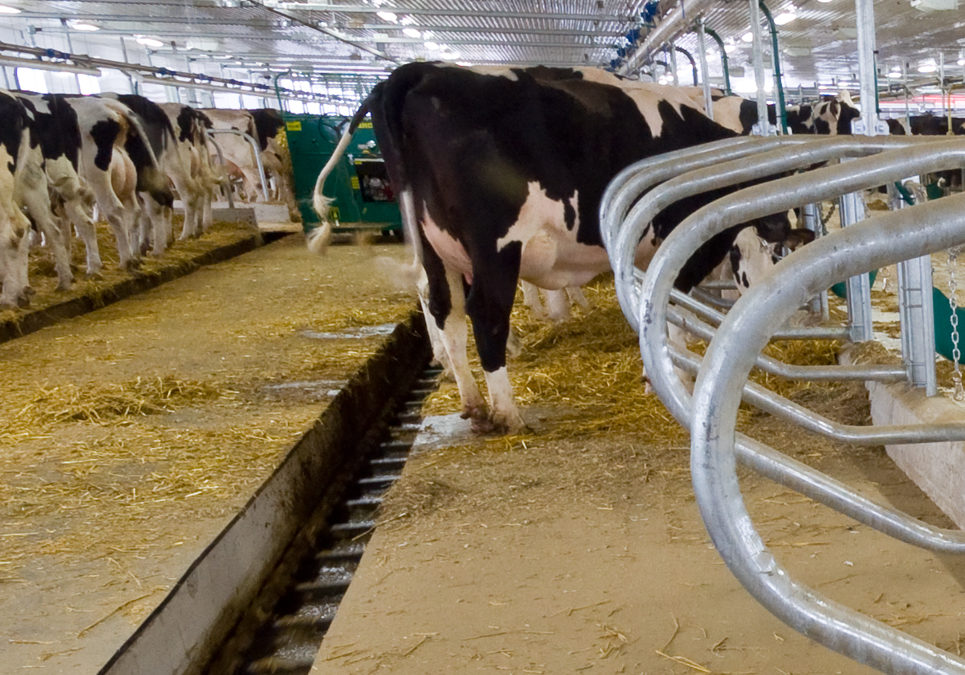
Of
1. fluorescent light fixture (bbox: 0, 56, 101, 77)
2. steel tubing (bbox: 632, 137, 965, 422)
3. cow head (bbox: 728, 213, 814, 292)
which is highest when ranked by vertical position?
fluorescent light fixture (bbox: 0, 56, 101, 77)

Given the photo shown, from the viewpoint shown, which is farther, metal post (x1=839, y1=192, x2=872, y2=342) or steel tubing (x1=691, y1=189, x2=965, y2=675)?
metal post (x1=839, y1=192, x2=872, y2=342)

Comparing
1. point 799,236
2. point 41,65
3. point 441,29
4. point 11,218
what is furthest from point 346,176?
point 799,236

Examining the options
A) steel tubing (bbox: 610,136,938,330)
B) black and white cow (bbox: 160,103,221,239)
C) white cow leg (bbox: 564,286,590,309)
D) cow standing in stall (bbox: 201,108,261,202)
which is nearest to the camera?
steel tubing (bbox: 610,136,938,330)

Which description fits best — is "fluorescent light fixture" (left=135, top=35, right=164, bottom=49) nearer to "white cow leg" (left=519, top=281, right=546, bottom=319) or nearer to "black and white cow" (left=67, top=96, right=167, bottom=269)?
"black and white cow" (left=67, top=96, right=167, bottom=269)

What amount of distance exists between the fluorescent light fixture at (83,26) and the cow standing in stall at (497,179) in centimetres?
1112

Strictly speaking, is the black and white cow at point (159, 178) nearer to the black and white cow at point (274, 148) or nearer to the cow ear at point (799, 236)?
the black and white cow at point (274, 148)

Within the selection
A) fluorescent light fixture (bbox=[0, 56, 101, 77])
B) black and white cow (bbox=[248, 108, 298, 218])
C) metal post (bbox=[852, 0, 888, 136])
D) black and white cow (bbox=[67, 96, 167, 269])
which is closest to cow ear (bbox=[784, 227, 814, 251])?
metal post (bbox=[852, 0, 888, 136])

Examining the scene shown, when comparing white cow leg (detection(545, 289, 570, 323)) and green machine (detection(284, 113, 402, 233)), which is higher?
green machine (detection(284, 113, 402, 233))

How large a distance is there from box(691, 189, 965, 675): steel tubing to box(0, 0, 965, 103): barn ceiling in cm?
667

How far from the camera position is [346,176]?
38.4 ft

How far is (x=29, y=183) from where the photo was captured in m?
7.72

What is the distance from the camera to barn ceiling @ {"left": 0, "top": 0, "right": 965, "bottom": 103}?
9.36 metres

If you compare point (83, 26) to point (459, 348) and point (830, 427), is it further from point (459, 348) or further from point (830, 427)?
point (830, 427)

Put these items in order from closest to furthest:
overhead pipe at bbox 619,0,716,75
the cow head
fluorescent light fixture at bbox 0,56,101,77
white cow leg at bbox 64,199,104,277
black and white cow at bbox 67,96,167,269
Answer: the cow head → overhead pipe at bbox 619,0,716,75 → white cow leg at bbox 64,199,104,277 → fluorescent light fixture at bbox 0,56,101,77 → black and white cow at bbox 67,96,167,269
